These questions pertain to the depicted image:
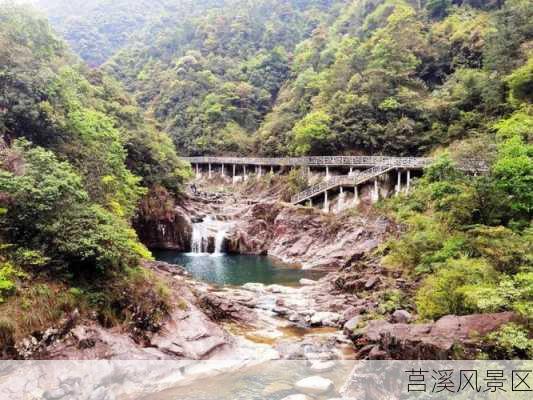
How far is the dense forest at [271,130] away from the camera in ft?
44.7

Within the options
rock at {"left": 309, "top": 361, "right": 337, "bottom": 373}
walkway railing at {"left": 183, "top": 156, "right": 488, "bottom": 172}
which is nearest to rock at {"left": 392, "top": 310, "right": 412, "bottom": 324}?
rock at {"left": 309, "top": 361, "right": 337, "bottom": 373}

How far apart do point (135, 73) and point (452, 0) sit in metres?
66.2

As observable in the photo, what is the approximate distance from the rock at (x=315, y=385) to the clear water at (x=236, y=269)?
1398 cm

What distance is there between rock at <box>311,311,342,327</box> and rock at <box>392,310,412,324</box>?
297cm

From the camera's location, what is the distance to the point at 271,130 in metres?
59.9

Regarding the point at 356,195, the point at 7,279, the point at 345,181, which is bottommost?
the point at 7,279

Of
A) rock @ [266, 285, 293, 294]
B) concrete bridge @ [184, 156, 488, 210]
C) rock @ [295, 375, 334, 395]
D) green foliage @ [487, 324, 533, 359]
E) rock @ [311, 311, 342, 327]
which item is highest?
concrete bridge @ [184, 156, 488, 210]

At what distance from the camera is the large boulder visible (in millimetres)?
10594

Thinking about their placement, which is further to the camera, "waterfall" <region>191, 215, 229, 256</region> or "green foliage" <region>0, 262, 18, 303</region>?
"waterfall" <region>191, 215, 229, 256</region>

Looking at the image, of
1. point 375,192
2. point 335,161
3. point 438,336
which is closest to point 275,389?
point 438,336

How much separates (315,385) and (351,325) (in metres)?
5.39

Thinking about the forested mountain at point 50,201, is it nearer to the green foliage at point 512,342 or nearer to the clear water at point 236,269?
the clear water at point 236,269

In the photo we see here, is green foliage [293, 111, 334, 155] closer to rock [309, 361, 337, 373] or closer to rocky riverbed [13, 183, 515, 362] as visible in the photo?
rocky riverbed [13, 183, 515, 362]

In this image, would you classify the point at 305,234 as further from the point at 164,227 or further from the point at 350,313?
the point at 350,313
